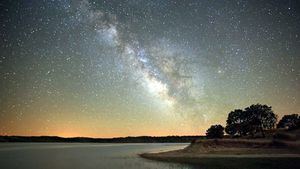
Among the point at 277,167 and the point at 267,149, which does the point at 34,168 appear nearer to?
the point at 277,167

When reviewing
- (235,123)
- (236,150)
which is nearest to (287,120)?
(235,123)

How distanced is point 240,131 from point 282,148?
133 ft

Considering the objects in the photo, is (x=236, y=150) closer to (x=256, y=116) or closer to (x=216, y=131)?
(x=256, y=116)

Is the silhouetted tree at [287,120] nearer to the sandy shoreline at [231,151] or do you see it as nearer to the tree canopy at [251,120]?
the tree canopy at [251,120]

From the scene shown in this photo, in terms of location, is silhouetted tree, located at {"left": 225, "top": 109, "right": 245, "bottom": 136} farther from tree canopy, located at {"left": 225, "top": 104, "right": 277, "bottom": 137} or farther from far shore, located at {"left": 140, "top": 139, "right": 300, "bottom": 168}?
far shore, located at {"left": 140, "top": 139, "right": 300, "bottom": 168}

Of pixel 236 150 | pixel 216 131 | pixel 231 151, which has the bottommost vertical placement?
pixel 231 151

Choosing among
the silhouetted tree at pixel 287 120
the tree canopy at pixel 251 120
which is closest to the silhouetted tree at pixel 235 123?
the tree canopy at pixel 251 120

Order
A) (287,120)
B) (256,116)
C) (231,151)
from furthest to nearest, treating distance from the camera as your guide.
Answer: (287,120)
(256,116)
(231,151)

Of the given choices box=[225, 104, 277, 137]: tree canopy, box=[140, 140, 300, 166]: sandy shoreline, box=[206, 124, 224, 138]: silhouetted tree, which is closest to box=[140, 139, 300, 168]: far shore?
box=[140, 140, 300, 166]: sandy shoreline

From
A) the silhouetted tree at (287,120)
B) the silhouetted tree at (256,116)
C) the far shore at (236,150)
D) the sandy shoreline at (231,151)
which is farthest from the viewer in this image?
the silhouetted tree at (287,120)

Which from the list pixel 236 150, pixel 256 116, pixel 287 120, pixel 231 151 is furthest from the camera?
pixel 287 120

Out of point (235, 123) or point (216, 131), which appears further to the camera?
point (216, 131)

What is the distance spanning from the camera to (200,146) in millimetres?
72562

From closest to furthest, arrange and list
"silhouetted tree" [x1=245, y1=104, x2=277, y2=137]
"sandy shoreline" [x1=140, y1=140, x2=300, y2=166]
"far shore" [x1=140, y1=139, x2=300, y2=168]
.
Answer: "far shore" [x1=140, y1=139, x2=300, y2=168]
"sandy shoreline" [x1=140, y1=140, x2=300, y2=166]
"silhouetted tree" [x1=245, y1=104, x2=277, y2=137]
